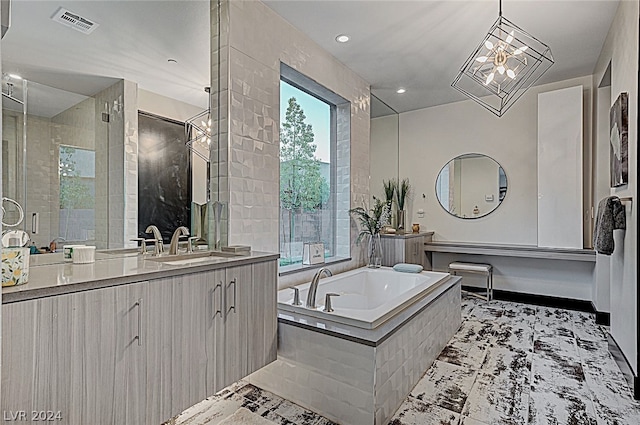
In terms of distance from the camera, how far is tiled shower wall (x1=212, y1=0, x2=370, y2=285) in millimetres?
2615

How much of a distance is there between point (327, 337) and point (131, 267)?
111cm

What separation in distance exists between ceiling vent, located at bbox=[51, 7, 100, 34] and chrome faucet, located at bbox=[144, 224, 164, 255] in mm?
1184

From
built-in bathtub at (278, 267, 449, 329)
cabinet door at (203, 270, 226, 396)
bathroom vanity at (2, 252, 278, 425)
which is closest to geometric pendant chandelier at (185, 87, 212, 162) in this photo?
bathroom vanity at (2, 252, 278, 425)

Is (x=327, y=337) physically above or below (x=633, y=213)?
below

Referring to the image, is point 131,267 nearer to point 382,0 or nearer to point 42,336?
point 42,336

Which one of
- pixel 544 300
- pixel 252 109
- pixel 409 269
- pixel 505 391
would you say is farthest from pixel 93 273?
pixel 544 300

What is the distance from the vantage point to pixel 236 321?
6.50 feet

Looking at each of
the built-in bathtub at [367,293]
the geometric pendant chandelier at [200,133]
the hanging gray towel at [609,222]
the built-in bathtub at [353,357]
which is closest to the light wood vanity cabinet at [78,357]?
the built-in bathtub at [353,357]

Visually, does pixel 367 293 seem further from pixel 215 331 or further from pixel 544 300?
pixel 544 300

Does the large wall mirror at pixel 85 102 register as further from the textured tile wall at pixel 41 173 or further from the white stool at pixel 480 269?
the white stool at pixel 480 269

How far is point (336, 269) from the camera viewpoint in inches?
154

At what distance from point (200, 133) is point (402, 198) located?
3709mm

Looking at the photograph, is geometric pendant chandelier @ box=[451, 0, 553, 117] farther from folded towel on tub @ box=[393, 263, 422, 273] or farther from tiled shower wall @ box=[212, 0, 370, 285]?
folded towel on tub @ box=[393, 263, 422, 273]

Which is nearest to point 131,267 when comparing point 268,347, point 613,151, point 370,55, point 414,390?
point 268,347
